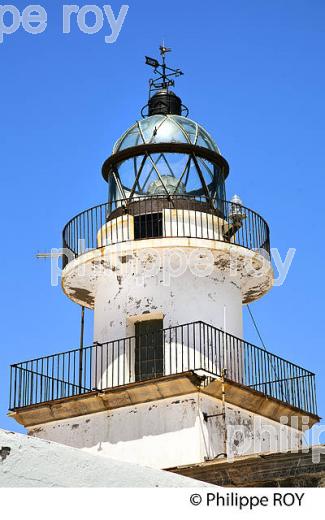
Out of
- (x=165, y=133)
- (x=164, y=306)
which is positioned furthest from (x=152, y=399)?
(x=165, y=133)

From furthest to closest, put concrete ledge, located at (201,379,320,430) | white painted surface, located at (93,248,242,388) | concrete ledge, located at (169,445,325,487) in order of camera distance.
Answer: white painted surface, located at (93,248,242,388), concrete ledge, located at (201,379,320,430), concrete ledge, located at (169,445,325,487)

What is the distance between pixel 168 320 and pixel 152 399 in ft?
4.95

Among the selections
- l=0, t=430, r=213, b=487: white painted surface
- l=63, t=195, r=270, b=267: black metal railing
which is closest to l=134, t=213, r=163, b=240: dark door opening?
l=63, t=195, r=270, b=267: black metal railing

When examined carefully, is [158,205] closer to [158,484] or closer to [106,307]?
[106,307]

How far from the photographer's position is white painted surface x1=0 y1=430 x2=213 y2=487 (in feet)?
22.0

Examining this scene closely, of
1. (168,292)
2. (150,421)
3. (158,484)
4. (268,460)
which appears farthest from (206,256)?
(158,484)

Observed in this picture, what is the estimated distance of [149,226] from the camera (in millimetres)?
19672

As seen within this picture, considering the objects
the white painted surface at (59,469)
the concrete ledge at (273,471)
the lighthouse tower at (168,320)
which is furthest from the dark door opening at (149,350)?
the white painted surface at (59,469)

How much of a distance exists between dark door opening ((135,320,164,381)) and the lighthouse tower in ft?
0.07

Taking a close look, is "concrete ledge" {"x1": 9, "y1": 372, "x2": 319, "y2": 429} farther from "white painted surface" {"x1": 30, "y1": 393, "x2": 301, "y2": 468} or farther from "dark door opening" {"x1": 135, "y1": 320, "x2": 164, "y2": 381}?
"dark door opening" {"x1": 135, "y1": 320, "x2": 164, "y2": 381}

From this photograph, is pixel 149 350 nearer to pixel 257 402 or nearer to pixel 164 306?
pixel 164 306

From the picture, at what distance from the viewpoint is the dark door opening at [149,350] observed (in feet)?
62.3

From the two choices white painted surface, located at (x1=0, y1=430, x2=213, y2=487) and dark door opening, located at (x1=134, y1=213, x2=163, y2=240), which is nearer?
white painted surface, located at (x1=0, y1=430, x2=213, y2=487)
